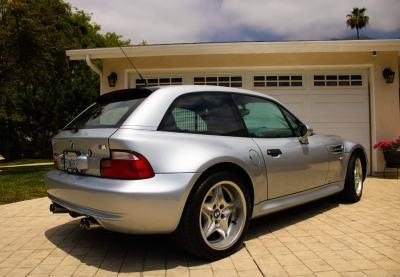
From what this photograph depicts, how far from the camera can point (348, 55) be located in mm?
8016

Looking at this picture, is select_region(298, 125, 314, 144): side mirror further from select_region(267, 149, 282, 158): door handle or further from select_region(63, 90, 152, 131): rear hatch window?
select_region(63, 90, 152, 131): rear hatch window

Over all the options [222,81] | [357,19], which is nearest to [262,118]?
[222,81]

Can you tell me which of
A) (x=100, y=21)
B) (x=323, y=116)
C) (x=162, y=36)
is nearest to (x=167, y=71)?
(x=323, y=116)

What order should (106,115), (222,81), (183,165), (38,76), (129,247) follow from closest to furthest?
(183,165), (106,115), (129,247), (222,81), (38,76)

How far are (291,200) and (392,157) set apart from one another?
5.35 m

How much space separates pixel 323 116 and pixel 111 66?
5679mm

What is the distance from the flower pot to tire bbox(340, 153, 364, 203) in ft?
10.4

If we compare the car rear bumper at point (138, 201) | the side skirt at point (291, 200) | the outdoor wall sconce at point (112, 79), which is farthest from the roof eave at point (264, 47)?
the car rear bumper at point (138, 201)

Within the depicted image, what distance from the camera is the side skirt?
297 centimetres

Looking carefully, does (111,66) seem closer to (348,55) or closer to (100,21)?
(348,55)

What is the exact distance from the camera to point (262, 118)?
134 inches

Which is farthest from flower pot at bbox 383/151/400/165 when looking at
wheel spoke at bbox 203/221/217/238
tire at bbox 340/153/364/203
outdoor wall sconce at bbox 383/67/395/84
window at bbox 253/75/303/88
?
wheel spoke at bbox 203/221/217/238

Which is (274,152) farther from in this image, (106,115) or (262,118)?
(106,115)

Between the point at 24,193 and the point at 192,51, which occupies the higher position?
the point at 192,51
